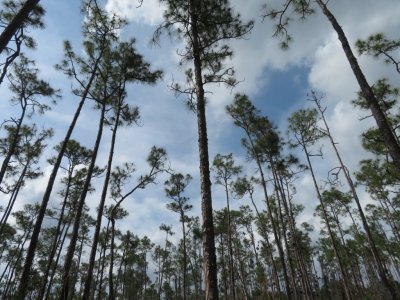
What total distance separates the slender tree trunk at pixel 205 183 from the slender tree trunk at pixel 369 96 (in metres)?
4.42

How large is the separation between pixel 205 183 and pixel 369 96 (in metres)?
5.13

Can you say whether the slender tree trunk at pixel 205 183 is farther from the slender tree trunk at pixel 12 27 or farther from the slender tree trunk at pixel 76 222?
the slender tree trunk at pixel 76 222

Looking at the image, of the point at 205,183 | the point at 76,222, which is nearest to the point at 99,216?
the point at 76,222

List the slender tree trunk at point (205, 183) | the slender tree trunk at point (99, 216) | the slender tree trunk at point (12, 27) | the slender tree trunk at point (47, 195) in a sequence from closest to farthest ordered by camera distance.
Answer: the slender tree trunk at point (12, 27), the slender tree trunk at point (205, 183), the slender tree trunk at point (47, 195), the slender tree trunk at point (99, 216)

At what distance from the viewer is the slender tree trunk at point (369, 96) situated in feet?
21.0

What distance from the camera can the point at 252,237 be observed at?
29688 millimetres

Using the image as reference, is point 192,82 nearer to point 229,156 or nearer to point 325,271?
point 229,156

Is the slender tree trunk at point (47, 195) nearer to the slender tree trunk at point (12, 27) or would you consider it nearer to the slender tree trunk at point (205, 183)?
the slender tree trunk at point (205, 183)

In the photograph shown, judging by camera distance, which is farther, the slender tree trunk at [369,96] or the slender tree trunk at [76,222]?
the slender tree trunk at [76,222]

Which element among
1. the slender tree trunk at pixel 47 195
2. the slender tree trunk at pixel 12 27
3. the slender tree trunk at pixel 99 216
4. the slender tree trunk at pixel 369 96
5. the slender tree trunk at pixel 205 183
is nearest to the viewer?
the slender tree trunk at pixel 12 27

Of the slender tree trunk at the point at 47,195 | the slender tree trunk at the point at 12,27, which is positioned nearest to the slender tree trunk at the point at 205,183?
the slender tree trunk at the point at 12,27

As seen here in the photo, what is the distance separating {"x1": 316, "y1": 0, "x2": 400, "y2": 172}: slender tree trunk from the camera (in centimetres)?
640

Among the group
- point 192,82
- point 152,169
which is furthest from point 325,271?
point 192,82

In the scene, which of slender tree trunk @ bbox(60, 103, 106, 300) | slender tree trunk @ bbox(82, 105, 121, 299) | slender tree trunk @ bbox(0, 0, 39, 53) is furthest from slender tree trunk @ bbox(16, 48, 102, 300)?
slender tree trunk @ bbox(0, 0, 39, 53)
